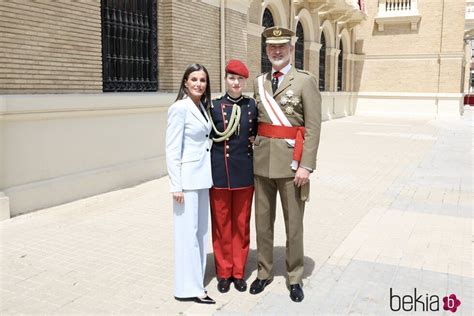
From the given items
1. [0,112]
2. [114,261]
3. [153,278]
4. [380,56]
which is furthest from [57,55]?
[380,56]

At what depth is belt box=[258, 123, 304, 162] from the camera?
3.42 m

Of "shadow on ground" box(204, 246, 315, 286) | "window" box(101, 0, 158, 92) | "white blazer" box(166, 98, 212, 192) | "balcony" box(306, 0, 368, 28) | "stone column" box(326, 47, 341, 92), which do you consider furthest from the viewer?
"stone column" box(326, 47, 341, 92)

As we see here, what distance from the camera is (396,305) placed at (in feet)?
11.4

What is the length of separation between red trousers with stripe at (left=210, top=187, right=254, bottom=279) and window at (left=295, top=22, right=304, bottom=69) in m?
15.1

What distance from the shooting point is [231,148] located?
3.50m

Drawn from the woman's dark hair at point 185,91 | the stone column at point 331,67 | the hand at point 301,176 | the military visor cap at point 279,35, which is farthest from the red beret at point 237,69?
the stone column at point 331,67

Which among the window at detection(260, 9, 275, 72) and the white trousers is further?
the window at detection(260, 9, 275, 72)

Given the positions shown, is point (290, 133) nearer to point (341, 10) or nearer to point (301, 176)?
point (301, 176)

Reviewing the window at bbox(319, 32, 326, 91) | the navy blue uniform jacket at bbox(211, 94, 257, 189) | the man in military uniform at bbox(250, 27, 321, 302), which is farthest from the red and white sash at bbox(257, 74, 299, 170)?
the window at bbox(319, 32, 326, 91)

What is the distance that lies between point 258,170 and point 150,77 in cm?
558

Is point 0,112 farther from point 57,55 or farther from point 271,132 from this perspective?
point 271,132

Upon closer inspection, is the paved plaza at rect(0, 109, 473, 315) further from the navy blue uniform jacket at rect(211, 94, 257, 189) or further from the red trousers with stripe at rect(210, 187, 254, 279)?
the navy blue uniform jacket at rect(211, 94, 257, 189)

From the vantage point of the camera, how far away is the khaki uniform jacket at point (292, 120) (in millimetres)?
3404

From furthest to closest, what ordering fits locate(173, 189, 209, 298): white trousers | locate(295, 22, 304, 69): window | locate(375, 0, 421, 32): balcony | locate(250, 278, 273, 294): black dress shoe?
locate(375, 0, 421, 32): balcony, locate(295, 22, 304, 69): window, locate(250, 278, 273, 294): black dress shoe, locate(173, 189, 209, 298): white trousers
